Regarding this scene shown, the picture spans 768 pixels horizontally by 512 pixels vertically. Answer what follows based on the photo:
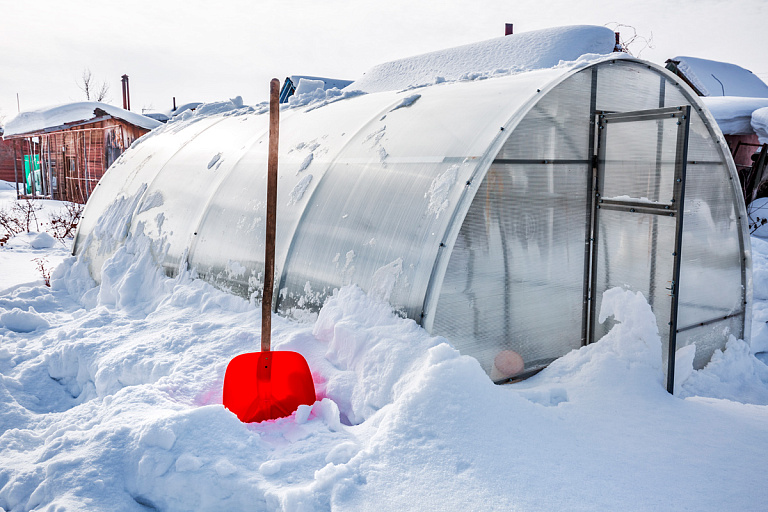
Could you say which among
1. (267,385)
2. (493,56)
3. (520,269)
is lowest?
(267,385)

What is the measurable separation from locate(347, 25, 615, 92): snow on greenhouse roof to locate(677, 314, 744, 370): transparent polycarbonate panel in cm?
428

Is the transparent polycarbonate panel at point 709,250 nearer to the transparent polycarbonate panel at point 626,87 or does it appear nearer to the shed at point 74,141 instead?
the transparent polycarbonate panel at point 626,87

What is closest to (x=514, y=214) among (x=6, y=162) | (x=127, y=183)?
(x=127, y=183)

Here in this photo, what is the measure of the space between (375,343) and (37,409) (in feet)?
8.16

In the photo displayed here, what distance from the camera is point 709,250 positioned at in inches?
217

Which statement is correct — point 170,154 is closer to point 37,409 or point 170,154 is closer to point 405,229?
point 37,409

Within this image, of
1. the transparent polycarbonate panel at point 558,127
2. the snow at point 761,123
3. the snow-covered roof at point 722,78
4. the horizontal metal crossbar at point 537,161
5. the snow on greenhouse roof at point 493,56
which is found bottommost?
the horizontal metal crossbar at point 537,161

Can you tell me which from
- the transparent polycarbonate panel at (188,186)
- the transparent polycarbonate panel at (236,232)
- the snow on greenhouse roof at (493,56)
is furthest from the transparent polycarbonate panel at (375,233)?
the snow on greenhouse roof at (493,56)

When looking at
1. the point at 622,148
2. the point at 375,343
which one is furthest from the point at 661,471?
the point at 622,148

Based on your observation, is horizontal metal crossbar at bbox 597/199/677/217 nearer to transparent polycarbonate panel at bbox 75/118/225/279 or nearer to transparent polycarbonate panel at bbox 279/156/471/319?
transparent polycarbonate panel at bbox 279/156/471/319

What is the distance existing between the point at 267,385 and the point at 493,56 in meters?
6.66

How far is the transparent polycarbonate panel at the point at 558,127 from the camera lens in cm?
436

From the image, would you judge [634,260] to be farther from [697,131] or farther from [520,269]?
[697,131]

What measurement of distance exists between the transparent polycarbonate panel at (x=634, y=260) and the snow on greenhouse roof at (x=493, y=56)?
13.9ft
